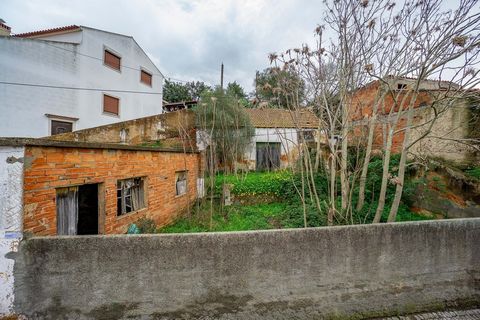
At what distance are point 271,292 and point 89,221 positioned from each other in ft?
11.8

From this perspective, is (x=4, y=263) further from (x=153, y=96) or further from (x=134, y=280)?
(x=153, y=96)

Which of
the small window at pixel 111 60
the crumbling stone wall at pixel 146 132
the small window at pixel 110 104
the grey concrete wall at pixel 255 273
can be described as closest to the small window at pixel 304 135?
the grey concrete wall at pixel 255 273

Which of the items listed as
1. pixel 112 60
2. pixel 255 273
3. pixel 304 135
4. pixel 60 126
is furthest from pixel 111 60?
pixel 255 273

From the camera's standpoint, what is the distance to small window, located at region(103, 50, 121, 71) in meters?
12.6

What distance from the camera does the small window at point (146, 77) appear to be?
15201 mm

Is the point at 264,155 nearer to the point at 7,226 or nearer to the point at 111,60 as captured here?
the point at 7,226

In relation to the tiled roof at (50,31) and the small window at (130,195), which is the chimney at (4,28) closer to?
the tiled roof at (50,31)

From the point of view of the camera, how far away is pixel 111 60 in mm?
12992

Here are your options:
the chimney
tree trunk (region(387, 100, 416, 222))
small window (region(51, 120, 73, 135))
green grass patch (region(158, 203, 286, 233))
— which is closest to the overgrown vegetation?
green grass patch (region(158, 203, 286, 233))

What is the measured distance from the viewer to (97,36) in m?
12.1

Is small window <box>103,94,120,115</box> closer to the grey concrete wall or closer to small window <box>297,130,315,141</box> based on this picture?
small window <box>297,130,315,141</box>

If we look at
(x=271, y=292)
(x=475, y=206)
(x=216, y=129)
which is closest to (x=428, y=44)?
(x=475, y=206)

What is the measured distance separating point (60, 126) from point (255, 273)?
13.5 meters

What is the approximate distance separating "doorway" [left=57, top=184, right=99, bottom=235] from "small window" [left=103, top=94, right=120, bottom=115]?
11.3 meters
